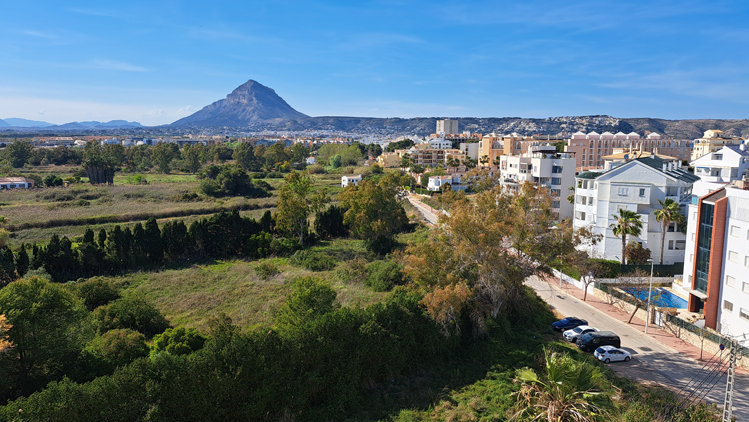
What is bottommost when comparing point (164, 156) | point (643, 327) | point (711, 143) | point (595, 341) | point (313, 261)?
point (643, 327)

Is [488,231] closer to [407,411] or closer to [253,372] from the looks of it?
[407,411]

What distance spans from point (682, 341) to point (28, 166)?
436 feet

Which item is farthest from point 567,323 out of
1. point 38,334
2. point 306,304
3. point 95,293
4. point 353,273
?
point 95,293

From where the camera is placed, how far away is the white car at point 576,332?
78.5ft

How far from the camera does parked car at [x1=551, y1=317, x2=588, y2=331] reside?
25.4 metres

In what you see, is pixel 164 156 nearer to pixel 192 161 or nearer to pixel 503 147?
pixel 192 161

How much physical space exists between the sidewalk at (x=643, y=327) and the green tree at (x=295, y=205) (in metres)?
23.1

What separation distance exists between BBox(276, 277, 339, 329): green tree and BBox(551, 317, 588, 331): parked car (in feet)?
44.5

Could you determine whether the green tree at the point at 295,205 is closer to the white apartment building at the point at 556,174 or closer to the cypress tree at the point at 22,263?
the cypress tree at the point at 22,263

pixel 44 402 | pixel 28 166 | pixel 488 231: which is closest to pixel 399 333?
pixel 488 231

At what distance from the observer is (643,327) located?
86.0 ft

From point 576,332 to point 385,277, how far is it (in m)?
11.9

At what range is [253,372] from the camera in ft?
50.4

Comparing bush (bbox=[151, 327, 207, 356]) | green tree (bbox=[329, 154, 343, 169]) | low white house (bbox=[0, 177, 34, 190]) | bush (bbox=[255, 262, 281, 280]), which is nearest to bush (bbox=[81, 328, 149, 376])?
bush (bbox=[151, 327, 207, 356])
